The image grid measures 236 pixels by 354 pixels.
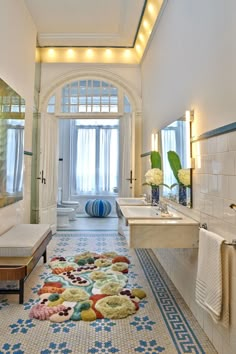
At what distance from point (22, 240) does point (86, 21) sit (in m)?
3.44

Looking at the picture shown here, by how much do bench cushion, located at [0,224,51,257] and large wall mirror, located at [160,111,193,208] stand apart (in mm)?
1470

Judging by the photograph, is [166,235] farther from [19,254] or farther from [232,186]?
[19,254]

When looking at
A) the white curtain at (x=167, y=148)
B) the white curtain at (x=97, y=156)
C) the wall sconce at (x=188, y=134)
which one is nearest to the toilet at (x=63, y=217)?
the white curtain at (x=97, y=156)

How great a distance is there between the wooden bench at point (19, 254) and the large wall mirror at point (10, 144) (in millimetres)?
438

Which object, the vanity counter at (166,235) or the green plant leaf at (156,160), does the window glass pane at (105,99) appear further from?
the vanity counter at (166,235)

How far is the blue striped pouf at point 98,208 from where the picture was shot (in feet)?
21.2

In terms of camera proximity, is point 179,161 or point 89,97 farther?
point 89,97

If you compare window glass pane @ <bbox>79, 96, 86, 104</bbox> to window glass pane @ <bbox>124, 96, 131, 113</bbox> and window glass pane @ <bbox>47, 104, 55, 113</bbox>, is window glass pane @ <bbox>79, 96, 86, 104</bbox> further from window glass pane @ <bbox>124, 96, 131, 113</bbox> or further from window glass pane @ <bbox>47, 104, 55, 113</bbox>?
window glass pane @ <bbox>124, 96, 131, 113</bbox>

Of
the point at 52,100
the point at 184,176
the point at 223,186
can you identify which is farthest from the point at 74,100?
the point at 223,186

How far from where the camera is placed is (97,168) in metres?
7.04

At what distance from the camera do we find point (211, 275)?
160 centimetres

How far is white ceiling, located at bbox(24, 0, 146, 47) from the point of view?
3.73m

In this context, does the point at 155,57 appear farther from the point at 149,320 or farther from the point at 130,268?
the point at 149,320

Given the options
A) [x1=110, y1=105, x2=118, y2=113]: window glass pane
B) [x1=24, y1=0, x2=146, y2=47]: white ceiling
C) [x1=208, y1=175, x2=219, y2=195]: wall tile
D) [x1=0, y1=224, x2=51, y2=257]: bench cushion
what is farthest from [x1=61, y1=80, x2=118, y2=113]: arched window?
[x1=208, y1=175, x2=219, y2=195]: wall tile
